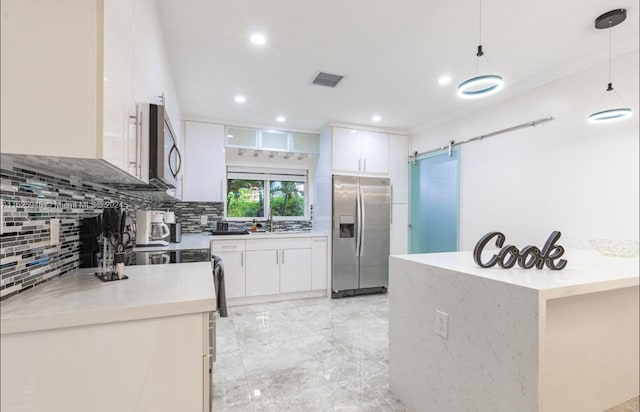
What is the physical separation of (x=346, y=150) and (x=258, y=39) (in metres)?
2.26

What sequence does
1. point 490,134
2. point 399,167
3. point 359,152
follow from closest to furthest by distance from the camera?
point 490,134, point 359,152, point 399,167

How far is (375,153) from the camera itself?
4.45 meters

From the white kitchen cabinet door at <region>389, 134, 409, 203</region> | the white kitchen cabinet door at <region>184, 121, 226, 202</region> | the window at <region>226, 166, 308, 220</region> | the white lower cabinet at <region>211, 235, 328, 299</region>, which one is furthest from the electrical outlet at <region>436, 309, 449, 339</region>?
the window at <region>226, 166, 308, 220</region>

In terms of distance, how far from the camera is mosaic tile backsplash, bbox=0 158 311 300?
1.04 meters

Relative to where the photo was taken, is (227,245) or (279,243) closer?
(227,245)

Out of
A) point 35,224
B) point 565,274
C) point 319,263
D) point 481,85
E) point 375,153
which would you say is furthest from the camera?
point 375,153

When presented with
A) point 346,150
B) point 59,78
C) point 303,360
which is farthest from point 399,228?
point 59,78

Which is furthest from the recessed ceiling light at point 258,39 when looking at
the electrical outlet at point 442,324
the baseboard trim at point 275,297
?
the baseboard trim at point 275,297

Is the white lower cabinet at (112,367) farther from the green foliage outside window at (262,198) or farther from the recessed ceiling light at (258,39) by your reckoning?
the green foliage outside window at (262,198)

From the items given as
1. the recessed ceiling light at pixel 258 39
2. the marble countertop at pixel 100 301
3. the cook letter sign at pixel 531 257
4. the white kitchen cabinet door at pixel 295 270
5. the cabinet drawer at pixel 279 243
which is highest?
the recessed ceiling light at pixel 258 39

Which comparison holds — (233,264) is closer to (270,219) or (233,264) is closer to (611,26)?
(270,219)

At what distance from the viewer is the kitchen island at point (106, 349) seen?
86 cm

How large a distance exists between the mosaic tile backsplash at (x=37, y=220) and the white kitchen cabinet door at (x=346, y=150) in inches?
114

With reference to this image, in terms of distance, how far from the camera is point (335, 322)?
3.27m
